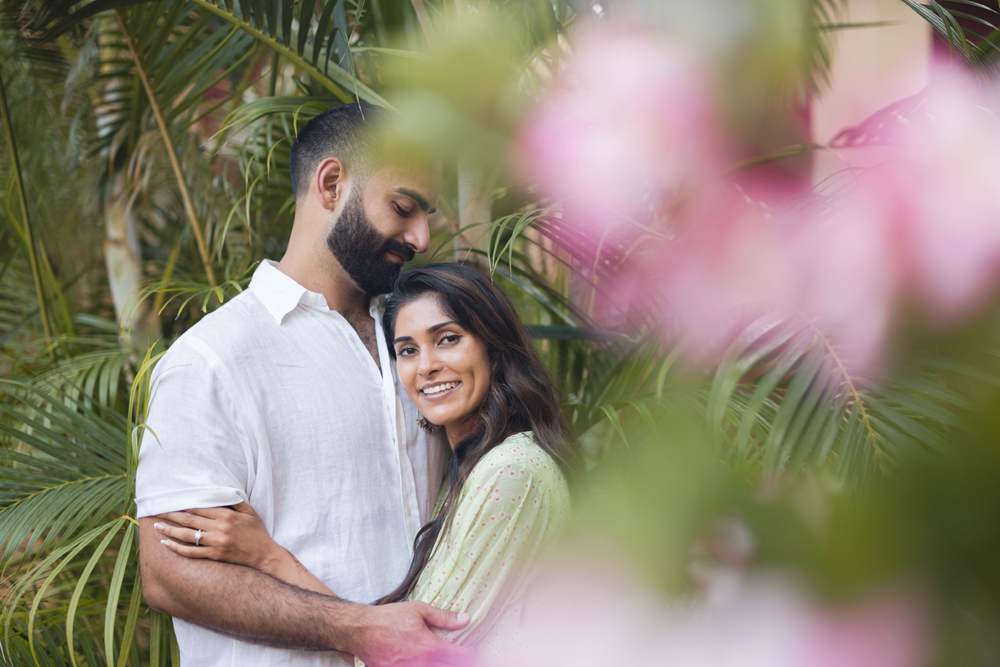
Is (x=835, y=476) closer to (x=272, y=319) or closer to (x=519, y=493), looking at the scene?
(x=519, y=493)

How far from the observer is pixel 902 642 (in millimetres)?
146

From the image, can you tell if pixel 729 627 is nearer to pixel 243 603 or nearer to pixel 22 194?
pixel 243 603

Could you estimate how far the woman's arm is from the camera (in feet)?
2.48

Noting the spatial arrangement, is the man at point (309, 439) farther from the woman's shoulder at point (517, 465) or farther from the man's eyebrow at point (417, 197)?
the woman's shoulder at point (517, 465)

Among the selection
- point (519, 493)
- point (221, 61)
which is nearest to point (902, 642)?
point (519, 493)

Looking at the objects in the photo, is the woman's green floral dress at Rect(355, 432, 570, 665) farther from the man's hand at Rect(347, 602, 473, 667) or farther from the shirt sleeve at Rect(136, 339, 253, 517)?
the shirt sleeve at Rect(136, 339, 253, 517)

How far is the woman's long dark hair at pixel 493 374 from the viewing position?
831 mm

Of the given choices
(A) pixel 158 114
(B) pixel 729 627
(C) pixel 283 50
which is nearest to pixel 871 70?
(B) pixel 729 627

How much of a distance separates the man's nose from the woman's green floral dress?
275 millimetres

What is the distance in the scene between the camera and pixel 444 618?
26.5 inches

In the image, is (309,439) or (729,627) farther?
(309,439)

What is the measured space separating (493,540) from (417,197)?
34cm

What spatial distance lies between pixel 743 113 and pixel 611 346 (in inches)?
30.6

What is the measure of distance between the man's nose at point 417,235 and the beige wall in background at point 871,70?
0.63m
